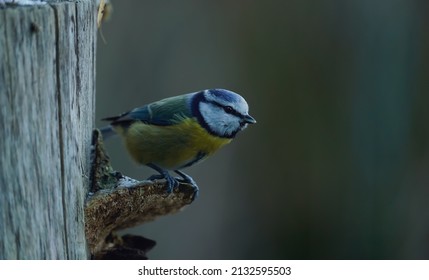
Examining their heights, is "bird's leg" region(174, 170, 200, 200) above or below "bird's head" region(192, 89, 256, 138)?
below

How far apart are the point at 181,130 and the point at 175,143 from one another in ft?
0.19

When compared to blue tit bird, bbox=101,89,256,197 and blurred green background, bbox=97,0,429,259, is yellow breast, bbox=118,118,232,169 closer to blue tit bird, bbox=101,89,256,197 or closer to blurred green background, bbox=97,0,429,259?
blue tit bird, bbox=101,89,256,197

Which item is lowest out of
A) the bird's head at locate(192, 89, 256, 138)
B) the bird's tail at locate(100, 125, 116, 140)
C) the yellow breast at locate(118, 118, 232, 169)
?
the yellow breast at locate(118, 118, 232, 169)

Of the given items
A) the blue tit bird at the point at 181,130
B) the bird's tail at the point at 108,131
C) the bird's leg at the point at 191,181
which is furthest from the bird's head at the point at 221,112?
the bird's tail at the point at 108,131

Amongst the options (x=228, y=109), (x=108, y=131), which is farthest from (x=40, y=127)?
(x=108, y=131)

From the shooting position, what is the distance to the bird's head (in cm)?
260

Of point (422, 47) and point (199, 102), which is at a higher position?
point (422, 47)

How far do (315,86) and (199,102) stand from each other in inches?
96.0

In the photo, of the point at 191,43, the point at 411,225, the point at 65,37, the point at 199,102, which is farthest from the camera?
the point at 411,225

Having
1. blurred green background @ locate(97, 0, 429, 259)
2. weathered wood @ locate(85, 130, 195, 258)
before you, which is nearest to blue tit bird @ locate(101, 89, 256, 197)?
weathered wood @ locate(85, 130, 195, 258)

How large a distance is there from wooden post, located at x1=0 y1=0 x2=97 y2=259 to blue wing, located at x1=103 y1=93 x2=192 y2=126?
0.85m
